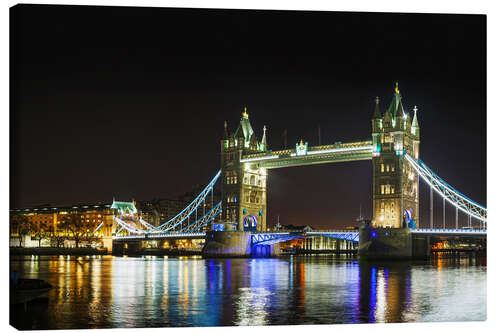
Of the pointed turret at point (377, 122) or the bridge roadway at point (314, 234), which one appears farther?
the pointed turret at point (377, 122)

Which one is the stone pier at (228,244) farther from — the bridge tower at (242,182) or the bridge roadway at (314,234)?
the bridge tower at (242,182)

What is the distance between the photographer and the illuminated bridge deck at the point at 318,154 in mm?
51469

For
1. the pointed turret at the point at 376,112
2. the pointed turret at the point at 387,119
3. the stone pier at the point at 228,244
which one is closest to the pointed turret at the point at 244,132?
the stone pier at the point at 228,244

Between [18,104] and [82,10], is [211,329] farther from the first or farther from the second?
[82,10]

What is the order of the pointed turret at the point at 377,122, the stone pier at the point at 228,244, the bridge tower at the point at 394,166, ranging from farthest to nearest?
1. the stone pier at the point at 228,244
2. the pointed turret at the point at 377,122
3. the bridge tower at the point at 394,166

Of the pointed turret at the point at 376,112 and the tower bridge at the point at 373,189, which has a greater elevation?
the pointed turret at the point at 376,112

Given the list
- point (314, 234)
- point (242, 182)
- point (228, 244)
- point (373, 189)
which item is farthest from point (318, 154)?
point (228, 244)

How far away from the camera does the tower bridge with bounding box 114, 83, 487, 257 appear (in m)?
46.2

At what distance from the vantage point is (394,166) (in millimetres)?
49688

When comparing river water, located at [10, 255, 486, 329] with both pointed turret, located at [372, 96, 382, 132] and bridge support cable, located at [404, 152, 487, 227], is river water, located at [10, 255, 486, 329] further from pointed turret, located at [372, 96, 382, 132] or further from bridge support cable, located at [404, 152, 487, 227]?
pointed turret, located at [372, 96, 382, 132]

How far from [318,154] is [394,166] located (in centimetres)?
622

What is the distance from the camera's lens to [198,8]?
16.9 m

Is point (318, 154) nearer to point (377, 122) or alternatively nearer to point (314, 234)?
point (377, 122)

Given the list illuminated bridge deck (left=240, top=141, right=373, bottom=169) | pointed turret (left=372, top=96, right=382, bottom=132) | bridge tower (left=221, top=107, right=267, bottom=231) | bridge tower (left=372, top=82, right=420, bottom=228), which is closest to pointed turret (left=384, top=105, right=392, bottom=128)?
bridge tower (left=372, top=82, right=420, bottom=228)
